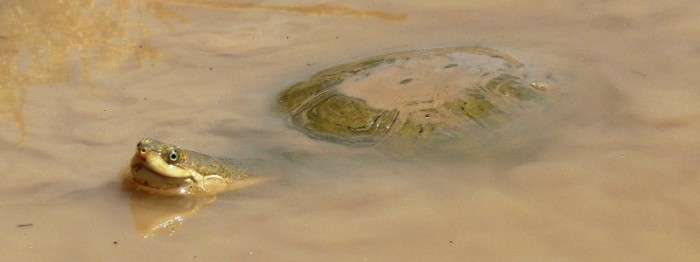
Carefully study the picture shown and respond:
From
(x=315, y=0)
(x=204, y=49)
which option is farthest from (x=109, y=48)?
(x=315, y=0)

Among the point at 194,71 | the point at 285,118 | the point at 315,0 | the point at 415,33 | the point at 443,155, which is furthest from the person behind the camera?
the point at 315,0

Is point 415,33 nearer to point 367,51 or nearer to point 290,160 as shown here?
point 367,51

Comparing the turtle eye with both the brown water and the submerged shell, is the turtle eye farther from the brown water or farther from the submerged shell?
the submerged shell

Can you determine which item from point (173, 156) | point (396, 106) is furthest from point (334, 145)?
point (173, 156)

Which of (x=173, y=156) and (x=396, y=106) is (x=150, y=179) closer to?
(x=173, y=156)

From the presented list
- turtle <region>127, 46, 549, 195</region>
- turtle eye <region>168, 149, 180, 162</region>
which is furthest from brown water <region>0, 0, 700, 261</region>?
turtle eye <region>168, 149, 180, 162</region>

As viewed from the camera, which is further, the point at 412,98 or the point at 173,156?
the point at 412,98
